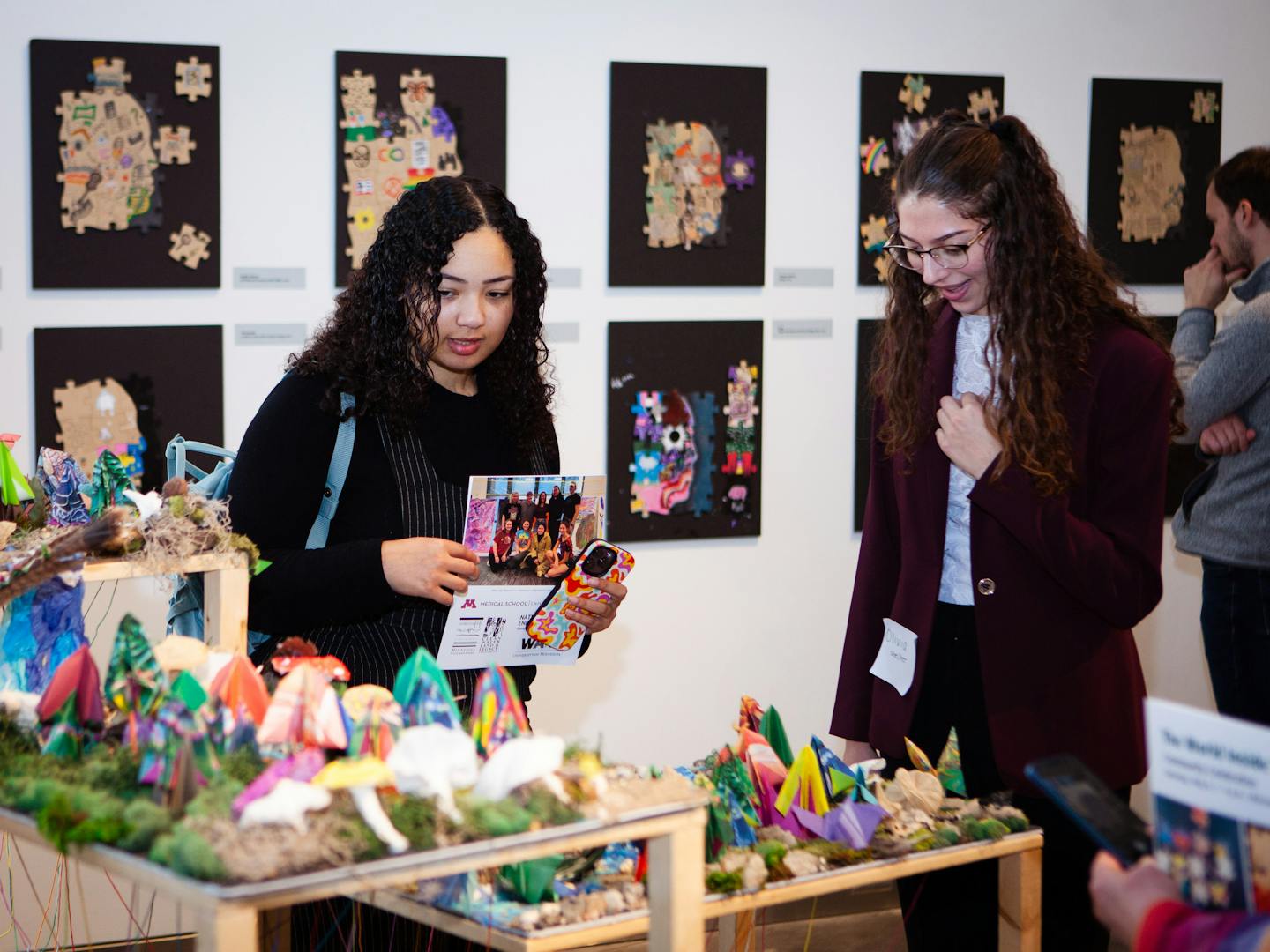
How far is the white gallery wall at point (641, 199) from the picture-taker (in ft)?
11.3

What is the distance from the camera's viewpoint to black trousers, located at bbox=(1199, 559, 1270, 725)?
3.23 meters

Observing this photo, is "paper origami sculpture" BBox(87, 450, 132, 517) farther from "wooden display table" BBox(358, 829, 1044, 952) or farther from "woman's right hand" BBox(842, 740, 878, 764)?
"woman's right hand" BBox(842, 740, 878, 764)

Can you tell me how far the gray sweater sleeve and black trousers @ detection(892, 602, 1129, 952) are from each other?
1266 mm

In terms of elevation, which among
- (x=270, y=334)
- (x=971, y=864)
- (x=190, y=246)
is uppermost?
(x=190, y=246)

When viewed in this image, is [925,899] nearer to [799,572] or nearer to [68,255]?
[799,572]

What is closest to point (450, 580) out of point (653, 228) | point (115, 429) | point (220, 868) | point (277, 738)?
point (277, 738)

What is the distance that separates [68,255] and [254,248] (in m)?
0.44

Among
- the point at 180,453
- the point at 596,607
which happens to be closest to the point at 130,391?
the point at 180,453

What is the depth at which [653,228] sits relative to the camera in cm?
383

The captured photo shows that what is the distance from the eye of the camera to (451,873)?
55.1 inches

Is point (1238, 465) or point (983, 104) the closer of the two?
point (1238, 465)

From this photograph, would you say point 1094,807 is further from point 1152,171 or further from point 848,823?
point 1152,171

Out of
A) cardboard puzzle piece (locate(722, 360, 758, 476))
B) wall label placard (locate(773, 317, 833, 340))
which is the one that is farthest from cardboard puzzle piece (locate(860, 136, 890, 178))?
cardboard puzzle piece (locate(722, 360, 758, 476))

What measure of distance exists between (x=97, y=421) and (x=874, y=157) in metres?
2.26
